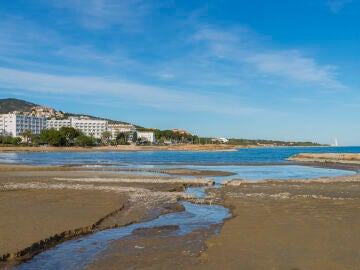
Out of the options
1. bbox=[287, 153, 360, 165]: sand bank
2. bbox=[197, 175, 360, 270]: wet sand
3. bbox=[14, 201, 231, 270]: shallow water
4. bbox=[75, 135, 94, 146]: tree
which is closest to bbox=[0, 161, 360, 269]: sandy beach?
bbox=[197, 175, 360, 270]: wet sand

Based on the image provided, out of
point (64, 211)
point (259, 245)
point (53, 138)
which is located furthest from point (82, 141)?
point (259, 245)

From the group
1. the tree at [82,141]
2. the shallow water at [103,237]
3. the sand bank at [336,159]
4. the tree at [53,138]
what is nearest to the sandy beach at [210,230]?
the shallow water at [103,237]

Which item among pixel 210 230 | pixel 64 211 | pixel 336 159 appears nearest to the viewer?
pixel 210 230

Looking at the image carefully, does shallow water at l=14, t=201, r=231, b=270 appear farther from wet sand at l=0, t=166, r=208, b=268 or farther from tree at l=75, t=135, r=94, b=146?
tree at l=75, t=135, r=94, b=146

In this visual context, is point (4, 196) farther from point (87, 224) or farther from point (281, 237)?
point (281, 237)

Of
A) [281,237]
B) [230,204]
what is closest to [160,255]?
[281,237]

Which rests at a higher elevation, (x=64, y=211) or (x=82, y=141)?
(x=82, y=141)

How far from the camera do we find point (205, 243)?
11.8 metres

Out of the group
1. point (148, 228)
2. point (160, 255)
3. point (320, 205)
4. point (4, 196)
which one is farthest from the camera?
point (4, 196)

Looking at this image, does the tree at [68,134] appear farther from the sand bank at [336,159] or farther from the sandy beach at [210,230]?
the sandy beach at [210,230]

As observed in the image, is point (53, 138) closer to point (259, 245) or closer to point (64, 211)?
point (64, 211)

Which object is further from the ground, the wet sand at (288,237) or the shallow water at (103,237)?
the wet sand at (288,237)

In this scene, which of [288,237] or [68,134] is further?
[68,134]

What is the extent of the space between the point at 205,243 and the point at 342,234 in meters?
4.79
